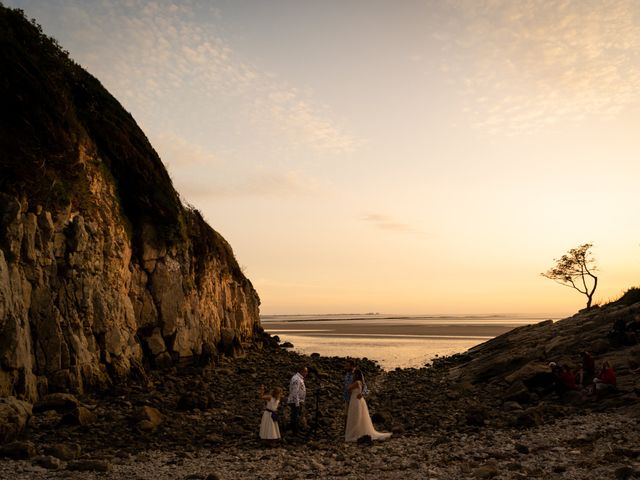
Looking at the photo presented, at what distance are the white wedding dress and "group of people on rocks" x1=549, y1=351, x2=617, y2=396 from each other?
976 cm

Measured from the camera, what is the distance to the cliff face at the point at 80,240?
834 inches

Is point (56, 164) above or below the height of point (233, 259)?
above

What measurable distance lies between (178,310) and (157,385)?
7.19 meters

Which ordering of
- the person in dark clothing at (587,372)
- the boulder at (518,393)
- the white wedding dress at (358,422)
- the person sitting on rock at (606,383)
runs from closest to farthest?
1. the white wedding dress at (358,422)
2. the person sitting on rock at (606,383)
3. the person in dark clothing at (587,372)
4. the boulder at (518,393)

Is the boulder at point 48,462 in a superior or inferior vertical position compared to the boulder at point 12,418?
inferior

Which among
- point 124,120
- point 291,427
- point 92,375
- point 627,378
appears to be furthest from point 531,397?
point 124,120

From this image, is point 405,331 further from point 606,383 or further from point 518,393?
point 606,383

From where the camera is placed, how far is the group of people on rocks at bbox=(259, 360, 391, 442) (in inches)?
682

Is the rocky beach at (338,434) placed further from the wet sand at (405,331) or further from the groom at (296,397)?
the wet sand at (405,331)

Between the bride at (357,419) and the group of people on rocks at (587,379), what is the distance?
9762 mm

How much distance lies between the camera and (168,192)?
35188 mm

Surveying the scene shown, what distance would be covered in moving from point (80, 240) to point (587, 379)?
1020 inches

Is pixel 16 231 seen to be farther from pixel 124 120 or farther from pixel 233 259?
pixel 233 259

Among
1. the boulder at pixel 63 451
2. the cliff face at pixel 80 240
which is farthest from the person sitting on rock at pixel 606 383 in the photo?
the cliff face at pixel 80 240
